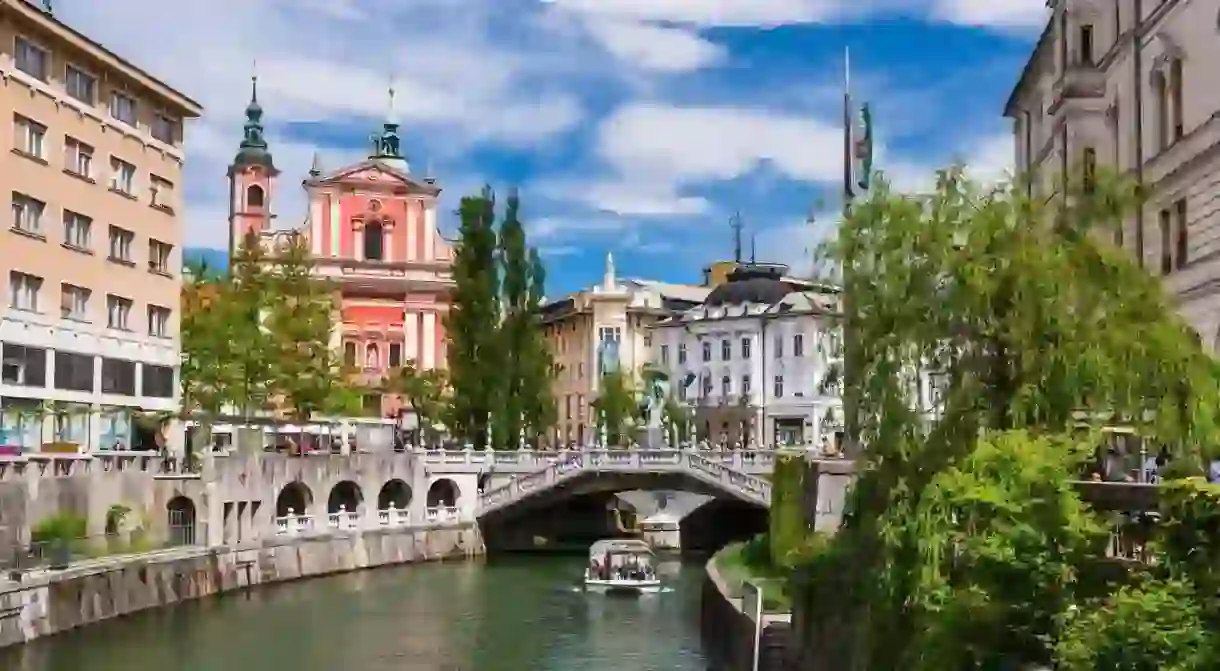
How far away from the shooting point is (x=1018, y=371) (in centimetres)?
2211

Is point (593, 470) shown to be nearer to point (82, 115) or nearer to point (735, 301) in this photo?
point (82, 115)

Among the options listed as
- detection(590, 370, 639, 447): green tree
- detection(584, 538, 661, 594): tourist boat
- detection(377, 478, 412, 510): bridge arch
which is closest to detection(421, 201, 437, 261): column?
detection(590, 370, 639, 447): green tree

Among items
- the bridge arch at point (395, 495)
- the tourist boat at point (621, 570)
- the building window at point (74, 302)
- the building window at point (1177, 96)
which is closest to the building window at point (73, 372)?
the building window at point (74, 302)

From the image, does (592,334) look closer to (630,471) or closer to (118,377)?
(630,471)

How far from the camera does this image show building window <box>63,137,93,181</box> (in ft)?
177

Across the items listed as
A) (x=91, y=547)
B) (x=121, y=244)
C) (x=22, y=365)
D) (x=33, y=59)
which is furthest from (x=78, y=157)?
(x=91, y=547)

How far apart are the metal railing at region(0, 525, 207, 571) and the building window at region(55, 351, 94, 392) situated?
6.44 meters

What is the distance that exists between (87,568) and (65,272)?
14209 mm

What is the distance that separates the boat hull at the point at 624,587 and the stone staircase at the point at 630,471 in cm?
1216

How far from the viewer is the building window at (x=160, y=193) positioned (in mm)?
60781

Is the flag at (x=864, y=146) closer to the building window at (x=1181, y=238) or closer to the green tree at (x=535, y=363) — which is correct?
the building window at (x=1181, y=238)

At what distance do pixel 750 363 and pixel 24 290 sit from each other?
221 feet

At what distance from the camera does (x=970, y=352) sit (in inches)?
899

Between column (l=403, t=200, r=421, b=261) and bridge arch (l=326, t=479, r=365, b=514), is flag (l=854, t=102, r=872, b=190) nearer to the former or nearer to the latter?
bridge arch (l=326, t=479, r=365, b=514)
